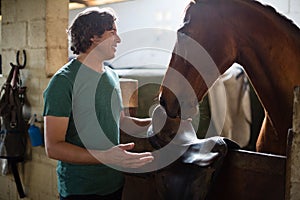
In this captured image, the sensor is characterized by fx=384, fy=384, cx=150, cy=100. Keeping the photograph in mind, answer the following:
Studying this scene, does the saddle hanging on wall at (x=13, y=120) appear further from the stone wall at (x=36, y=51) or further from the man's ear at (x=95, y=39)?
the man's ear at (x=95, y=39)

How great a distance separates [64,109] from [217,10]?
599 millimetres

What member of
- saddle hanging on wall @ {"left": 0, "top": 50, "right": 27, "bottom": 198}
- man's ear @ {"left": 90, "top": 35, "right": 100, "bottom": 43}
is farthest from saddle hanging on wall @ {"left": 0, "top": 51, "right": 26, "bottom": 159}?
man's ear @ {"left": 90, "top": 35, "right": 100, "bottom": 43}

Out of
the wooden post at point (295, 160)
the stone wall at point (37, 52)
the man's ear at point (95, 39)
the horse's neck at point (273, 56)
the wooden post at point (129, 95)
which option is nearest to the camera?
the wooden post at point (295, 160)

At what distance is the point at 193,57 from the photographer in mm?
1198

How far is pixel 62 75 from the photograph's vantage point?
132 centimetres

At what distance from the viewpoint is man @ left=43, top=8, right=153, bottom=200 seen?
4.25 feet

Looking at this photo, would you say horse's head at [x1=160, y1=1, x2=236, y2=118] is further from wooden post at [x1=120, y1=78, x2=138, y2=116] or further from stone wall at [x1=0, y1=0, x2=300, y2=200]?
stone wall at [x1=0, y1=0, x2=300, y2=200]

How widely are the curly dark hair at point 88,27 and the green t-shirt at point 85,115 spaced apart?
74 mm

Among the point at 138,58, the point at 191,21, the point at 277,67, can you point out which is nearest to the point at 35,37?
the point at 191,21

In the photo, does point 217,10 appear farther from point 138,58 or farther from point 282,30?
point 138,58

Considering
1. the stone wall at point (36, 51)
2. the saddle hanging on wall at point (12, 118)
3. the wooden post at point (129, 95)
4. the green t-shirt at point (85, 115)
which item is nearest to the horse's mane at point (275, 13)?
the green t-shirt at point (85, 115)

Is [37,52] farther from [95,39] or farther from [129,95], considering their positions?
[95,39]

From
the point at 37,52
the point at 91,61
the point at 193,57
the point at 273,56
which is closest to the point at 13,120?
the point at 37,52

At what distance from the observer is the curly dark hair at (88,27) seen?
1389 millimetres
